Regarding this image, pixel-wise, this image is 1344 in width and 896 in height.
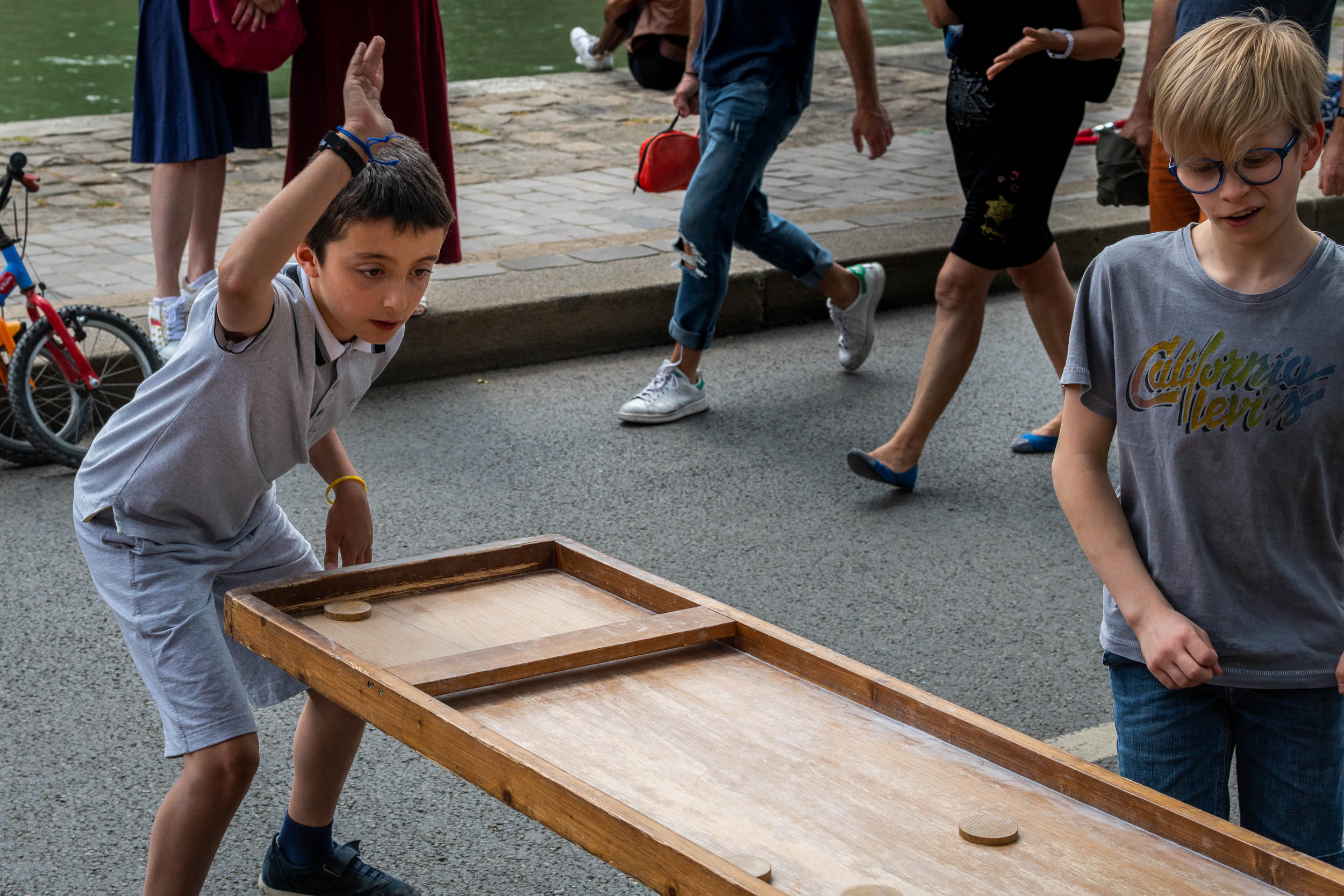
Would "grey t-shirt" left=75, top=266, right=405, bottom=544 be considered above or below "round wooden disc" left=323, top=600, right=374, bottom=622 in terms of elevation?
above

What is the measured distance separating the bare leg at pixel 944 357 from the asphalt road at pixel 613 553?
169mm

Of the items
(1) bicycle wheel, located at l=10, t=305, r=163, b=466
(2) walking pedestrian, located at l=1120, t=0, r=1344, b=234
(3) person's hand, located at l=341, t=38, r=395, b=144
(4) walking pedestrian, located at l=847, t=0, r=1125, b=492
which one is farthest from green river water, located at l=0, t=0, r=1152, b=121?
(3) person's hand, located at l=341, t=38, r=395, b=144

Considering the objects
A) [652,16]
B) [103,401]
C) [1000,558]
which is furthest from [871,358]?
[652,16]

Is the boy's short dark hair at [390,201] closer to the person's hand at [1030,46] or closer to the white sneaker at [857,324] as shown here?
the person's hand at [1030,46]

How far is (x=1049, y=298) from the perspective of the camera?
4801 mm

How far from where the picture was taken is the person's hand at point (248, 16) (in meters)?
5.18

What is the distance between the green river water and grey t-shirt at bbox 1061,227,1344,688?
1031 centimetres

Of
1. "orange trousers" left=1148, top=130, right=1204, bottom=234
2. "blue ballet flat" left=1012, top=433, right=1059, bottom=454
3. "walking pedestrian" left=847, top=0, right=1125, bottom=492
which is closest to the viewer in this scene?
"orange trousers" left=1148, top=130, right=1204, bottom=234

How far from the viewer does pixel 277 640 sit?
6.93 feet

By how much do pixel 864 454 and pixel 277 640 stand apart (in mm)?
2787

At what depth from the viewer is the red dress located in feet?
17.7

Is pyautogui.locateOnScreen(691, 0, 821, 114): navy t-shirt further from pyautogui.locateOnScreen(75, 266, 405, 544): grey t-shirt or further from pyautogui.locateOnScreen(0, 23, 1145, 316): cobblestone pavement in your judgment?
pyautogui.locateOnScreen(75, 266, 405, 544): grey t-shirt

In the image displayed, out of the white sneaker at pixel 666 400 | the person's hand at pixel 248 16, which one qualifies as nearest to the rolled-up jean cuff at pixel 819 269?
the white sneaker at pixel 666 400

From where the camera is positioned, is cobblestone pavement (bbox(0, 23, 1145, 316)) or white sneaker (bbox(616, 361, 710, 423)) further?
cobblestone pavement (bbox(0, 23, 1145, 316))
